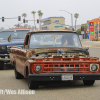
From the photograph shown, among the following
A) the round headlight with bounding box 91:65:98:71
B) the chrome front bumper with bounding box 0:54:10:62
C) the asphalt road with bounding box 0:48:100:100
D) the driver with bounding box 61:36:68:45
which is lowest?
the asphalt road with bounding box 0:48:100:100

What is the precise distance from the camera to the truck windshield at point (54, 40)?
941cm

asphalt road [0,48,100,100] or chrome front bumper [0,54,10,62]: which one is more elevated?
chrome front bumper [0,54,10,62]

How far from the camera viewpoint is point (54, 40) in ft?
31.3

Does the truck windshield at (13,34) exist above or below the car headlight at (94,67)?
above

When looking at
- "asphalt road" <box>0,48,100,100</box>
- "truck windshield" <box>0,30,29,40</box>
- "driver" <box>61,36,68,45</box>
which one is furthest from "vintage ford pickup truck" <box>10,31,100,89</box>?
"truck windshield" <box>0,30,29,40</box>

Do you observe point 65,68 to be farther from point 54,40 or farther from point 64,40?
point 64,40

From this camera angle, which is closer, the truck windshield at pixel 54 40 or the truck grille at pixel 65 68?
the truck grille at pixel 65 68

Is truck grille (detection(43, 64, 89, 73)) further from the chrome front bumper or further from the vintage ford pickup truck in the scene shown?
the chrome front bumper

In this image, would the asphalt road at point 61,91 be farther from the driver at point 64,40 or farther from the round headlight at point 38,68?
the driver at point 64,40

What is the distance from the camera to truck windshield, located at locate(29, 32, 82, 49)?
9.41 metres

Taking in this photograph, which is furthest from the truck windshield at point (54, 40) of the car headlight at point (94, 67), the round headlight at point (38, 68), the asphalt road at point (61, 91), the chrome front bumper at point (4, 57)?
the chrome front bumper at point (4, 57)

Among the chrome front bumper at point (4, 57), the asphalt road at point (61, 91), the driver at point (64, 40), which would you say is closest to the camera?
the asphalt road at point (61, 91)

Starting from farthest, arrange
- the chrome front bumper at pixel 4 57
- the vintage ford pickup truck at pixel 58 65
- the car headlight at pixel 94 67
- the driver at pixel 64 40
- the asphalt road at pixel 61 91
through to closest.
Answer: the chrome front bumper at pixel 4 57, the driver at pixel 64 40, the car headlight at pixel 94 67, the vintage ford pickup truck at pixel 58 65, the asphalt road at pixel 61 91

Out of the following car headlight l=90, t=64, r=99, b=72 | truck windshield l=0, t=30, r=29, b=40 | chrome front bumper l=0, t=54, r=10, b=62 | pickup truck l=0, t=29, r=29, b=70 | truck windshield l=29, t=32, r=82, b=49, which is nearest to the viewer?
car headlight l=90, t=64, r=99, b=72
